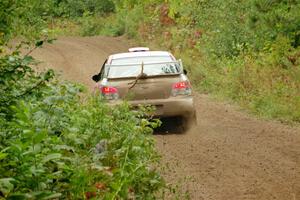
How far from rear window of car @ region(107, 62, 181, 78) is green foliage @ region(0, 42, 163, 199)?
527cm

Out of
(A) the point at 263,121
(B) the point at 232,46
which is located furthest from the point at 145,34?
(A) the point at 263,121

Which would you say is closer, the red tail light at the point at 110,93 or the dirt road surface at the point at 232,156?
the dirt road surface at the point at 232,156

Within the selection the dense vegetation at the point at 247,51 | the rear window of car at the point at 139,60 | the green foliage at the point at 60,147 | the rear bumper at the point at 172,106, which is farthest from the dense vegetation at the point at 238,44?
the rear bumper at the point at 172,106

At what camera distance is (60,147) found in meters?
4.52

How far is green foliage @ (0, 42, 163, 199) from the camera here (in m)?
4.09

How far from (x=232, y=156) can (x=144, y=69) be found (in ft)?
9.59

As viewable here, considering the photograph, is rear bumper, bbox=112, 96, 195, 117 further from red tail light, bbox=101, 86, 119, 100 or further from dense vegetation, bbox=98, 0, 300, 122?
dense vegetation, bbox=98, 0, 300, 122

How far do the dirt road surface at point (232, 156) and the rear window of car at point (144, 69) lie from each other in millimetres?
1283

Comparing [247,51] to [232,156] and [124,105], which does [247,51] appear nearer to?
[232,156]

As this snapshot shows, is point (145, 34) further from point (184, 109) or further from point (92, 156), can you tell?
point (92, 156)

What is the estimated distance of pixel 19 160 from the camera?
4.12 metres

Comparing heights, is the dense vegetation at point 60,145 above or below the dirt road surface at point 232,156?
above

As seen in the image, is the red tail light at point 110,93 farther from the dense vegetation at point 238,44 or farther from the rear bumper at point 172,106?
the dense vegetation at point 238,44

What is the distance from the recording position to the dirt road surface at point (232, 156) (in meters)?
8.70
